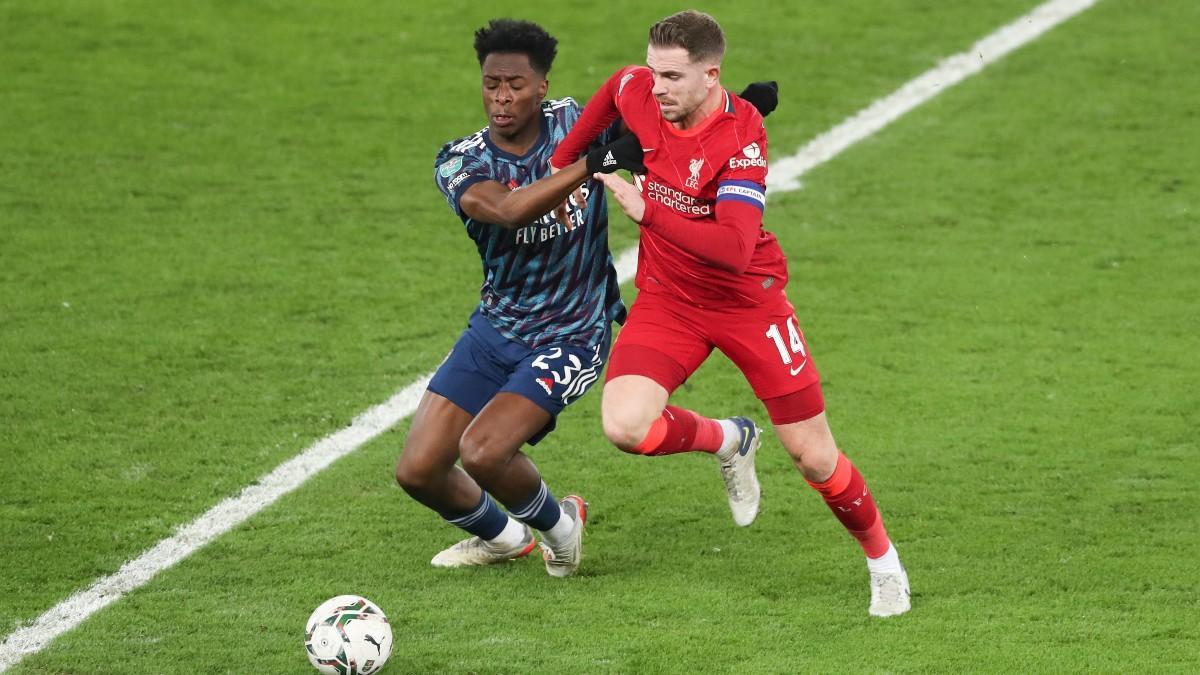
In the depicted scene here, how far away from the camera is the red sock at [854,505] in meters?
6.03

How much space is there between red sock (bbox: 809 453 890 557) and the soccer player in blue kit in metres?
1.01

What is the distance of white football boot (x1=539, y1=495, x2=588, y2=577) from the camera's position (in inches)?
254

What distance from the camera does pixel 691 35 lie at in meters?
5.69

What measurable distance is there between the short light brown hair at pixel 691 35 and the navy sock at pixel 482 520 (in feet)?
6.22

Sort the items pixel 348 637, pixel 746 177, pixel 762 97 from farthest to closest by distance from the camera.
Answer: pixel 762 97, pixel 746 177, pixel 348 637

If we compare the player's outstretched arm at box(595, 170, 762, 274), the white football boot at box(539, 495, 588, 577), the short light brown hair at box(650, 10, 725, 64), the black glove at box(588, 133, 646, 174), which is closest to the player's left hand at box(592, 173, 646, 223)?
the player's outstretched arm at box(595, 170, 762, 274)

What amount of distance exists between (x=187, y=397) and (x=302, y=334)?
99cm

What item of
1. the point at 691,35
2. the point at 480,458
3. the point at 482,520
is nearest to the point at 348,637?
the point at 480,458

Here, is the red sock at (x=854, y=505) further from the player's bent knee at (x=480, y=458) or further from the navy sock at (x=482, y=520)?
the navy sock at (x=482, y=520)

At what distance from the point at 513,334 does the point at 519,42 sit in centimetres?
109

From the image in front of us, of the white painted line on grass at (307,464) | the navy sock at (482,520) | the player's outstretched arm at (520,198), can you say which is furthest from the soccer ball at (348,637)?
the player's outstretched arm at (520,198)

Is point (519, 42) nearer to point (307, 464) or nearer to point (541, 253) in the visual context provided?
point (541, 253)

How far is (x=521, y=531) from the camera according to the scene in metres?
6.69

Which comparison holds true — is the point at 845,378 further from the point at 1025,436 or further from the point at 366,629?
the point at 366,629
